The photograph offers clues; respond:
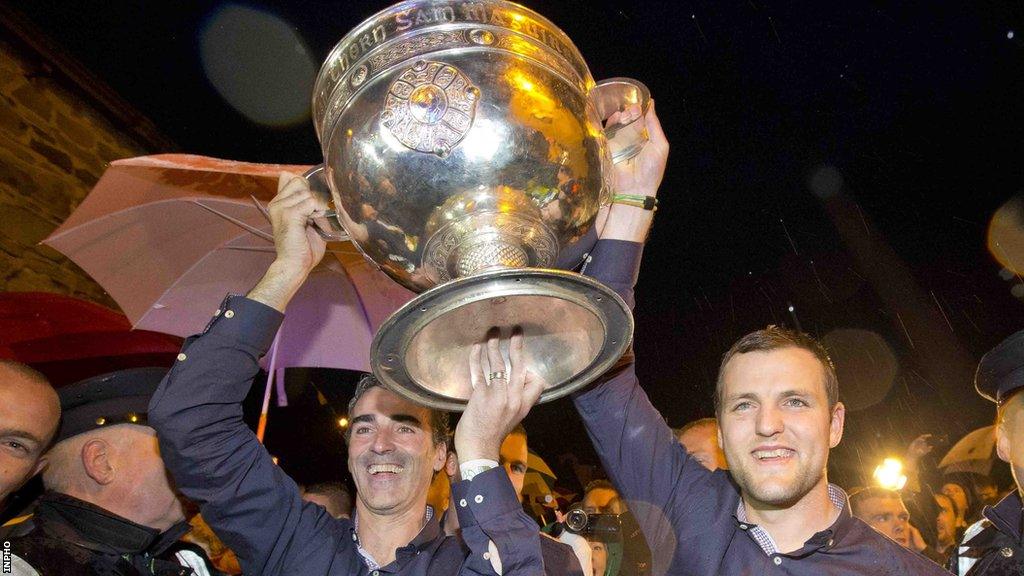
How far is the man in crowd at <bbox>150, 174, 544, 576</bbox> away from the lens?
181 cm

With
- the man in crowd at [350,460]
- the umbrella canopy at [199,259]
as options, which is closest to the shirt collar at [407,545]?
the man in crowd at [350,460]

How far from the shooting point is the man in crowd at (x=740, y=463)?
2.18m

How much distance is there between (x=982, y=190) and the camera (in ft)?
35.5

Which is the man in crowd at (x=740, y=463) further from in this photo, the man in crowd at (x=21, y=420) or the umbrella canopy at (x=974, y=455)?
the umbrella canopy at (x=974, y=455)

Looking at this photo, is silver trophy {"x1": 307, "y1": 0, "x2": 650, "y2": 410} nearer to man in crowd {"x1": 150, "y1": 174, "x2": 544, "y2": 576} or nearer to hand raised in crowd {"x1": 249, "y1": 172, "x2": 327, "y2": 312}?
man in crowd {"x1": 150, "y1": 174, "x2": 544, "y2": 576}

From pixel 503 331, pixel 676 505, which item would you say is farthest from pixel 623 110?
pixel 676 505

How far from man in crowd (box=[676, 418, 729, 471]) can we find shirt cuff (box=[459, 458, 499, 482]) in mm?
2424

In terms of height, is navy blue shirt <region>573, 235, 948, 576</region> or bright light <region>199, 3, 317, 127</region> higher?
bright light <region>199, 3, 317, 127</region>

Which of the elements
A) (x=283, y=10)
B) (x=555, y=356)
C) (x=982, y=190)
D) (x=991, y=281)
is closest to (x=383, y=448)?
(x=555, y=356)

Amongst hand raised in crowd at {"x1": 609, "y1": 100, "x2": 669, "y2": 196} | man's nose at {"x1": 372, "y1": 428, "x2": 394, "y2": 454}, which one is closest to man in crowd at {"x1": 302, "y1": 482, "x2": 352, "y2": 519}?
man's nose at {"x1": 372, "y1": 428, "x2": 394, "y2": 454}

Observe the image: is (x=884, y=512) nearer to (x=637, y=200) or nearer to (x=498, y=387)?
(x=637, y=200)

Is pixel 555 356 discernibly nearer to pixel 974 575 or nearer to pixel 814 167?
pixel 974 575

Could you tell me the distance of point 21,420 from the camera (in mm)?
2332

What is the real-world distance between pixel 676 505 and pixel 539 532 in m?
0.49
